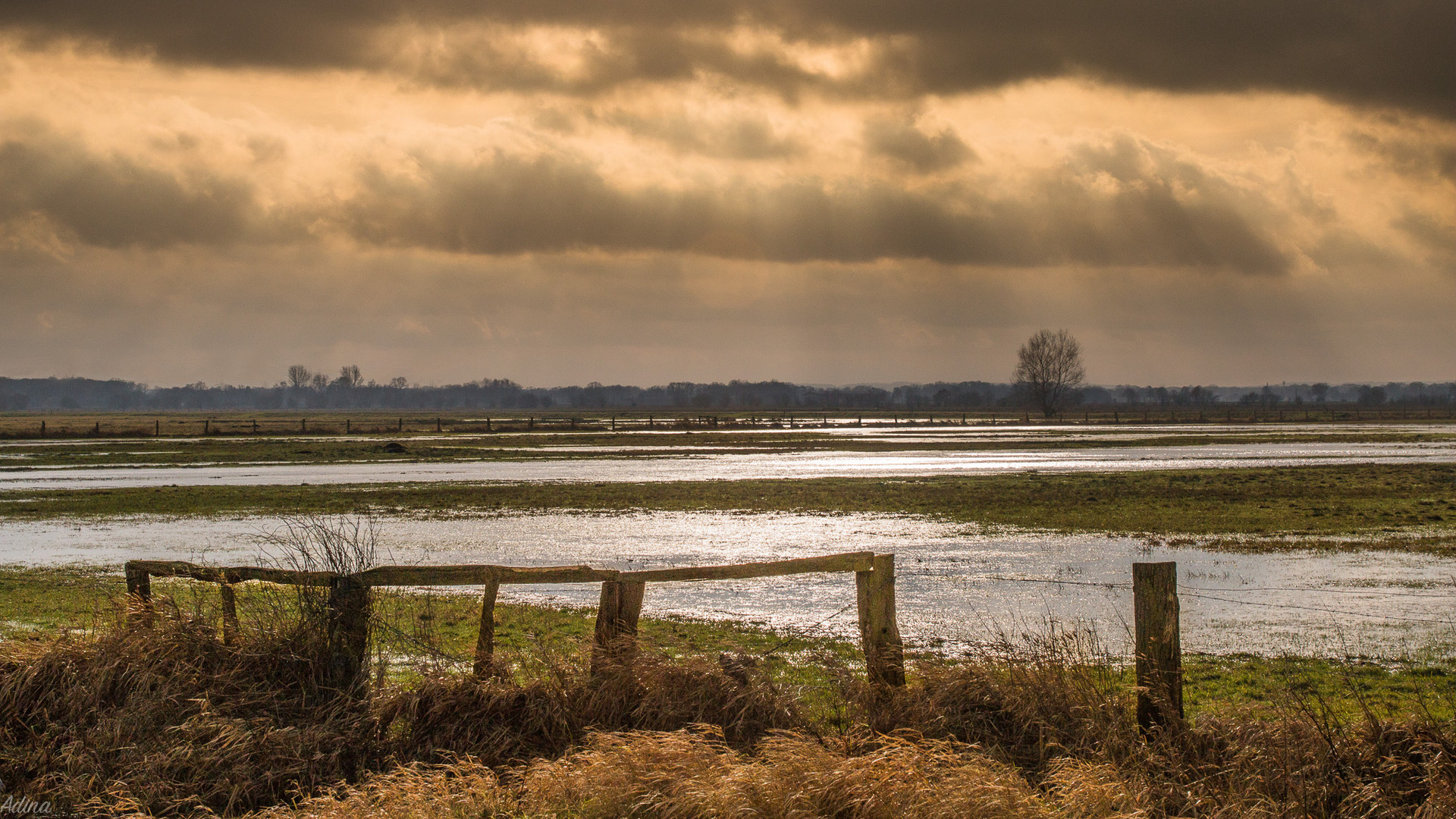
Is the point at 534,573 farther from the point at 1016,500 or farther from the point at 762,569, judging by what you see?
the point at 1016,500

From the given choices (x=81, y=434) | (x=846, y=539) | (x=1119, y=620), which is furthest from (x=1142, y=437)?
(x=81, y=434)

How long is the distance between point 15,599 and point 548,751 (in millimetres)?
13401

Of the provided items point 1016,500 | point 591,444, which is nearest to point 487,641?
point 1016,500

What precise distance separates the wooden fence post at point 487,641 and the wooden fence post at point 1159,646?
521 centimetres

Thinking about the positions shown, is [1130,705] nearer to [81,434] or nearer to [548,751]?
[548,751]

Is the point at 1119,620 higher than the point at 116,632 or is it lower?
lower

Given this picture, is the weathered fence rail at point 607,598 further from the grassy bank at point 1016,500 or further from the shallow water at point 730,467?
the shallow water at point 730,467

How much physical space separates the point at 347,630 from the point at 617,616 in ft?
7.36

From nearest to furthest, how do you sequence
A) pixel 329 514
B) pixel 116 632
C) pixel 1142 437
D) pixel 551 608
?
pixel 116 632, pixel 551 608, pixel 329 514, pixel 1142 437

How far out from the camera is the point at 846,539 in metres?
26.2

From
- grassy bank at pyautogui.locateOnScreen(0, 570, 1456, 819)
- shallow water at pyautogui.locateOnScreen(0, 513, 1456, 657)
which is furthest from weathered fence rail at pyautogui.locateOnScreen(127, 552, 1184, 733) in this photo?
shallow water at pyautogui.locateOnScreen(0, 513, 1456, 657)

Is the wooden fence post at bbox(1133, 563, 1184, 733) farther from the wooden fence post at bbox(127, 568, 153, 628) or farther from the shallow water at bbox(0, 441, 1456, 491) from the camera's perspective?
the shallow water at bbox(0, 441, 1456, 491)

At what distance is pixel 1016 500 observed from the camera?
35.5m

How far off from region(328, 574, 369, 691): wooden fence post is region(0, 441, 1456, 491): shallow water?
38.3m
